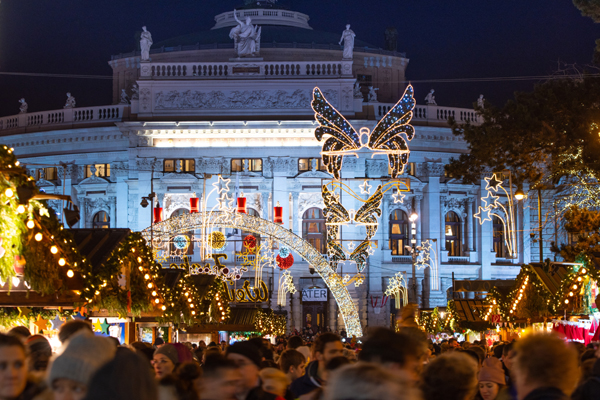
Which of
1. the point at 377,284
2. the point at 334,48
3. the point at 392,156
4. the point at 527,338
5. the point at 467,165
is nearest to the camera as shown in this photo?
the point at 527,338

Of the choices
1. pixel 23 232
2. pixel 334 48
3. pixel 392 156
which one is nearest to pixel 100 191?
pixel 334 48

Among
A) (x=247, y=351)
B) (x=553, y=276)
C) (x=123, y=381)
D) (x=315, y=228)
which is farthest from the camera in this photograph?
(x=315, y=228)

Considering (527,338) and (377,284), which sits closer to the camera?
(527,338)

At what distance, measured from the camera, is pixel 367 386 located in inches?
132

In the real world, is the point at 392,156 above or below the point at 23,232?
above

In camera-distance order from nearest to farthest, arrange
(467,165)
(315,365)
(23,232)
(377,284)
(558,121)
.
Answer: (315,365) < (23,232) < (558,121) < (467,165) < (377,284)

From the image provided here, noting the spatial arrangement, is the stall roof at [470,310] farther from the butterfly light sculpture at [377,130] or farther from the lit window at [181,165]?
the lit window at [181,165]

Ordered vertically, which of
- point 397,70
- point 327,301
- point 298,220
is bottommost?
point 327,301

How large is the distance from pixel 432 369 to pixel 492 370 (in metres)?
2.00

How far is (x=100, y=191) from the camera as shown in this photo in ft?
167

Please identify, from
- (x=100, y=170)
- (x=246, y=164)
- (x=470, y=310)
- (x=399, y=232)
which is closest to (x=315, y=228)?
(x=399, y=232)

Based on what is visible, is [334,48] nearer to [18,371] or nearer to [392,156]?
[392,156]

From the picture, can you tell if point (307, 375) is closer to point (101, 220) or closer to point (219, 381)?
point (219, 381)

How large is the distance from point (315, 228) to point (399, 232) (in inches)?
202
